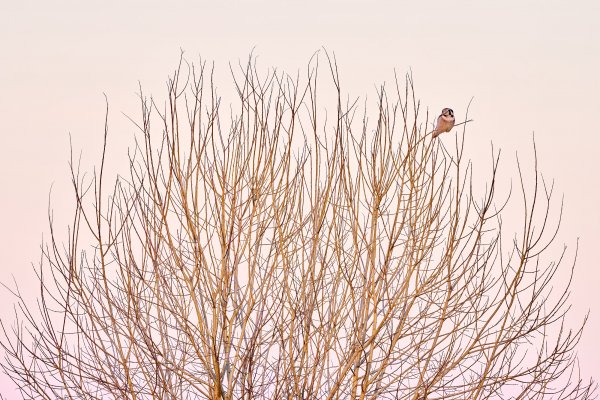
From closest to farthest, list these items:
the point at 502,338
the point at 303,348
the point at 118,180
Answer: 1. the point at 303,348
2. the point at 502,338
3. the point at 118,180

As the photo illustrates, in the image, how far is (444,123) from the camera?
7430mm

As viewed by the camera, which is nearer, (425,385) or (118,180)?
(425,385)

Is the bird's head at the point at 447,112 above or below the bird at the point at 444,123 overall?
above

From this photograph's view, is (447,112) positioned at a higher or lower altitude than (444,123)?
higher

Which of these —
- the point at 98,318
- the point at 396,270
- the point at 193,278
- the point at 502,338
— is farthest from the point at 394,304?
the point at 98,318

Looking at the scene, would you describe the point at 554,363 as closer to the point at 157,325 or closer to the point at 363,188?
the point at 363,188

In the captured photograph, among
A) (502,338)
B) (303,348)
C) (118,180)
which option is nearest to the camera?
(303,348)

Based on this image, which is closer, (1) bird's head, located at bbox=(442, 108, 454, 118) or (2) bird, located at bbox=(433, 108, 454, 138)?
(2) bird, located at bbox=(433, 108, 454, 138)

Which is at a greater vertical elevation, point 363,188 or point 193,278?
point 363,188

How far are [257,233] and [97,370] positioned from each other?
1375 millimetres

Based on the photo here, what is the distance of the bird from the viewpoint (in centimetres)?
Result: 740

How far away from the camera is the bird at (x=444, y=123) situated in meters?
7.40

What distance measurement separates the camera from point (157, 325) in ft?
23.8

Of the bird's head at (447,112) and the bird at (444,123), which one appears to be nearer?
the bird at (444,123)
